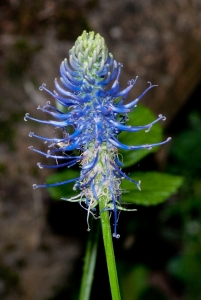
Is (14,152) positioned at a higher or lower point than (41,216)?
higher

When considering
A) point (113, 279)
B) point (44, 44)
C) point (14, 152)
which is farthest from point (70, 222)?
point (113, 279)

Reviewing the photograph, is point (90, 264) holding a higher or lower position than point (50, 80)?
lower

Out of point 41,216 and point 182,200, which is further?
point 182,200

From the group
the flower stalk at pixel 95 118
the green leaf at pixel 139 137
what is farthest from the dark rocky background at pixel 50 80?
the flower stalk at pixel 95 118

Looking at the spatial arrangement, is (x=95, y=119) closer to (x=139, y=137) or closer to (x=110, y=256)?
(x=110, y=256)

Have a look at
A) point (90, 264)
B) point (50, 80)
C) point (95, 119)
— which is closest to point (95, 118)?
point (95, 119)

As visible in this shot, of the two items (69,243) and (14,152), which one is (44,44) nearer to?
(14,152)

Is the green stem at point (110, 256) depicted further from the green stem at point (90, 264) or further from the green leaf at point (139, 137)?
the green leaf at point (139, 137)
